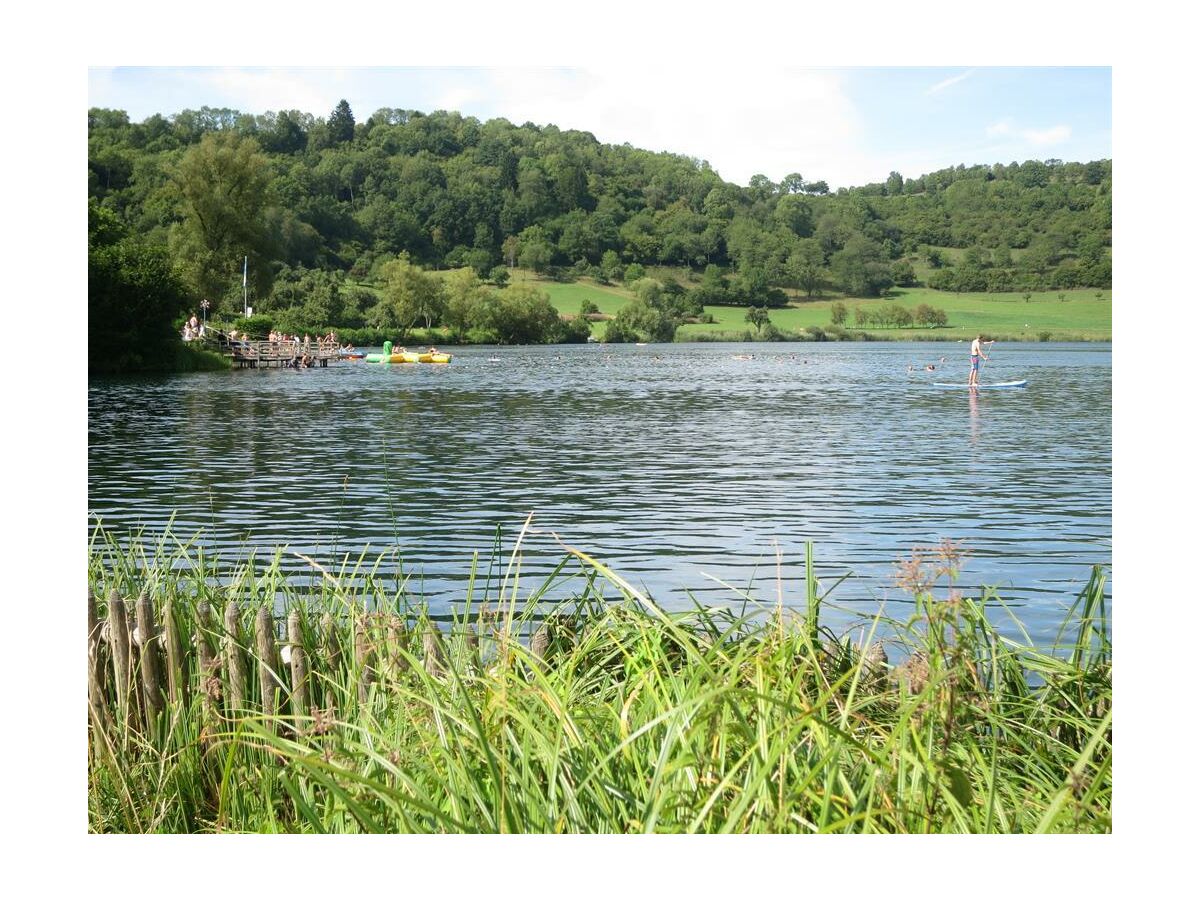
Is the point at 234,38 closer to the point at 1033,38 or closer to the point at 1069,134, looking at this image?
the point at 1033,38

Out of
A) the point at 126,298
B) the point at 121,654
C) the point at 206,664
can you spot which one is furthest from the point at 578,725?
the point at 126,298

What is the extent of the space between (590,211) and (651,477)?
4.53 meters

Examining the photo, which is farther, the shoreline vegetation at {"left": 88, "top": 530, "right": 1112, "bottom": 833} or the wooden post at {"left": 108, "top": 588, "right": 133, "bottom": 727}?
the wooden post at {"left": 108, "top": 588, "right": 133, "bottom": 727}

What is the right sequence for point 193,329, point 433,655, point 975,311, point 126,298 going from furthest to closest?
point 193,329 → point 126,298 → point 975,311 → point 433,655

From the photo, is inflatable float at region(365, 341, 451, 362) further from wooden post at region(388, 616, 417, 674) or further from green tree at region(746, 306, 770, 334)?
wooden post at region(388, 616, 417, 674)

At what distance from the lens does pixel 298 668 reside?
3033mm

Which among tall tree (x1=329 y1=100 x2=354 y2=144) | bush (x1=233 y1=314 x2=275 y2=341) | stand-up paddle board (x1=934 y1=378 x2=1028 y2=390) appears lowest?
stand-up paddle board (x1=934 y1=378 x2=1028 y2=390)

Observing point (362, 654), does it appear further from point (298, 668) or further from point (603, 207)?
point (603, 207)

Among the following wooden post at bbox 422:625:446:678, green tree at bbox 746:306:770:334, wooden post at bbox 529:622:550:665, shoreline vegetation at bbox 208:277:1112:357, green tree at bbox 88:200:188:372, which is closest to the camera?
wooden post at bbox 422:625:446:678

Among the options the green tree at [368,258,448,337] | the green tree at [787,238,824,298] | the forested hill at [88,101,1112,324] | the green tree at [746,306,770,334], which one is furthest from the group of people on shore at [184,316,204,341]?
the green tree at [787,238,824,298]

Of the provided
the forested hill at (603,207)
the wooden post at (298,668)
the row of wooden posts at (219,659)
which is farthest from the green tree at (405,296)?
the wooden post at (298,668)

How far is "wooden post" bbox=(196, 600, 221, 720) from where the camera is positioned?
294 centimetres

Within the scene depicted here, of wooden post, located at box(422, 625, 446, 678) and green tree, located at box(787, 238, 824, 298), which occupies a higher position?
green tree, located at box(787, 238, 824, 298)
